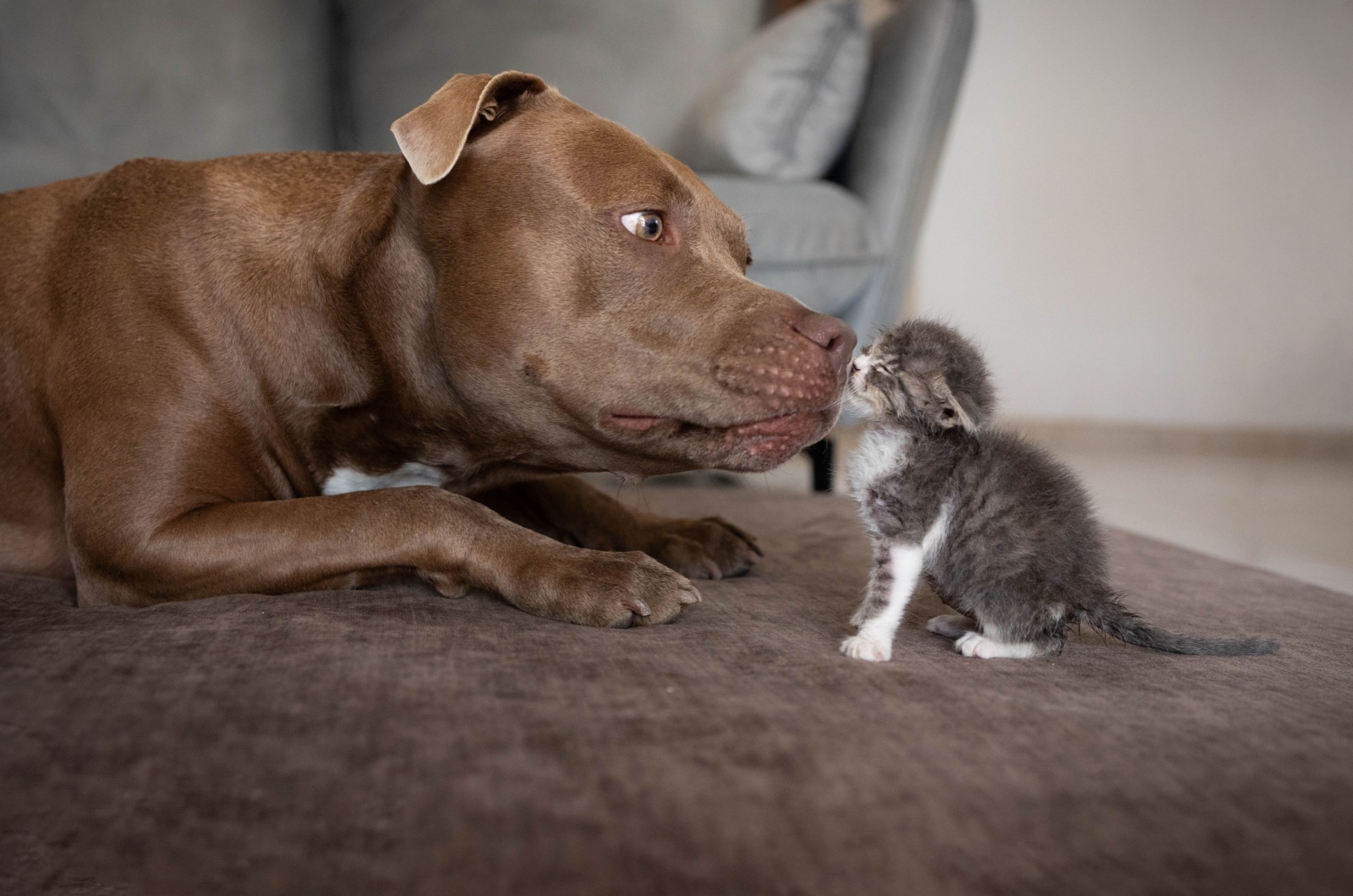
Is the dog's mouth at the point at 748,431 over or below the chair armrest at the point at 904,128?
below

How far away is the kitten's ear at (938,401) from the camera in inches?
61.2

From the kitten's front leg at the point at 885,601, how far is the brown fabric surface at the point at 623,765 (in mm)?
49

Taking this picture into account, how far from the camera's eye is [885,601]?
4.91ft

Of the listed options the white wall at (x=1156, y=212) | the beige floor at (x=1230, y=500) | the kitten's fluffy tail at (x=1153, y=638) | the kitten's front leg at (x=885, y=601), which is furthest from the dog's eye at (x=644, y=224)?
the white wall at (x=1156, y=212)

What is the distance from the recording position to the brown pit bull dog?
1673 mm

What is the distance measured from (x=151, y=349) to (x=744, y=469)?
40.7 inches

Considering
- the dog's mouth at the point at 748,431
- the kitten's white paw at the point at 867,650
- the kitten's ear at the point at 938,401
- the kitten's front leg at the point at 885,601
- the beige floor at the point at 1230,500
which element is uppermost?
the kitten's ear at the point at 938,401

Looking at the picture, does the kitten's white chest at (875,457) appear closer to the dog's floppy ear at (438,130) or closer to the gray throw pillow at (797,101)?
the dog's floppy ear at (438,130)

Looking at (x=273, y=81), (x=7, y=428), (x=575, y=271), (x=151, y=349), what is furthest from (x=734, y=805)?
(x=273, y=81)

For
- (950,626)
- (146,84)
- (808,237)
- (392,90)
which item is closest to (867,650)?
(950,626)

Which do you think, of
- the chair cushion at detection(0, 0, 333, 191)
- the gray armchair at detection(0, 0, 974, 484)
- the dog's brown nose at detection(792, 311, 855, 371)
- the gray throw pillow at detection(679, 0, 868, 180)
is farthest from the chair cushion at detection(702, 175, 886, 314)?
the chair cushion at detection(0, 0, 333, 191)

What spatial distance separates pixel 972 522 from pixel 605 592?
57 cm

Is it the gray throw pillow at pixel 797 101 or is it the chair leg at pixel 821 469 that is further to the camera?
the chair leg at pixel 821 469

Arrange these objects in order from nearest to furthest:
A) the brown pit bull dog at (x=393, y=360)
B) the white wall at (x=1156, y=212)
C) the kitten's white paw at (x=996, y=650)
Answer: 1. the kitten's white paw at (x=996, y=650)
2. the brown pit bull dog at (x=393, y=360)
3. the white wall at (x=1156, y=212)
